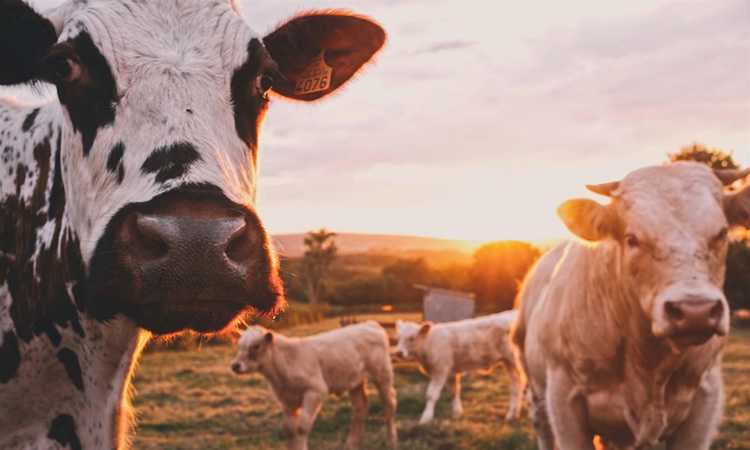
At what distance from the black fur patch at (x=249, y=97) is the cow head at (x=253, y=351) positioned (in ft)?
25.8

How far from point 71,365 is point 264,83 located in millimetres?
1221

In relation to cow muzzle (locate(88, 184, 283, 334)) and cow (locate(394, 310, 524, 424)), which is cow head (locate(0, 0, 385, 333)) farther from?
cow (locate(394, 310, 524, 424))

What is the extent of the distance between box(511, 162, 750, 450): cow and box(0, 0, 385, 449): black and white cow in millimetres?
2376

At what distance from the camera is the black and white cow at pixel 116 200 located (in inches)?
75.1

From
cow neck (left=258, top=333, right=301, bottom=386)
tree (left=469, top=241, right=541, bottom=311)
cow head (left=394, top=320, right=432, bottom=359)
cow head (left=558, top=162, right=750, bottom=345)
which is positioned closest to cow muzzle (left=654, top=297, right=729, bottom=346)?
cow head (left=558, top=162, right=750, bottom=345)

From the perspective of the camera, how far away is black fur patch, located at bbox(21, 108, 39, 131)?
2797 mm

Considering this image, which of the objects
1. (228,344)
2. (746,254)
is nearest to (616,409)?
(228,344)

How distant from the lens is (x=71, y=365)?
2539 millimetres

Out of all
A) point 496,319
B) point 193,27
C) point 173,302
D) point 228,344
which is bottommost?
point 228,344

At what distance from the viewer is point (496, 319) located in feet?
51.5

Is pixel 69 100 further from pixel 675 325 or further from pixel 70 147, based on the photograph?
pixel 675 325

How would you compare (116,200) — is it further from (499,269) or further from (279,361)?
(499,269)

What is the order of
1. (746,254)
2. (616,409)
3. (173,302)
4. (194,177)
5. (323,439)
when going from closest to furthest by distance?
(173,302) → (194,177) → (616,409) → (323,439) → (746,254)

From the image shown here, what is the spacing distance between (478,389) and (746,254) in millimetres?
29292
